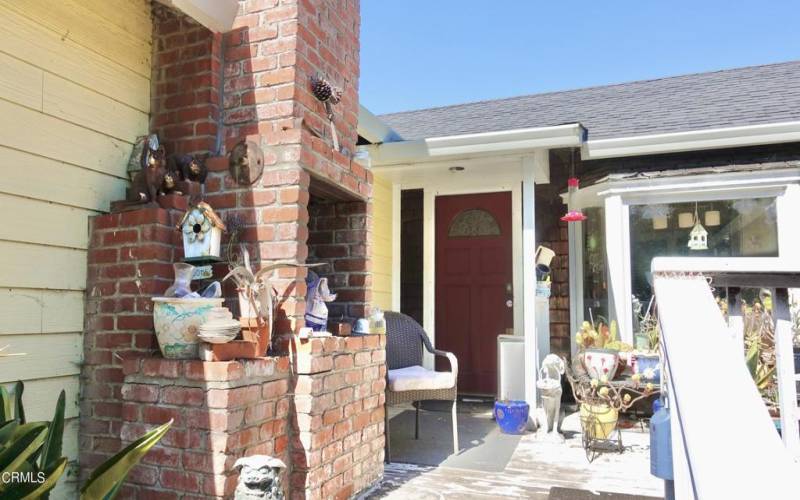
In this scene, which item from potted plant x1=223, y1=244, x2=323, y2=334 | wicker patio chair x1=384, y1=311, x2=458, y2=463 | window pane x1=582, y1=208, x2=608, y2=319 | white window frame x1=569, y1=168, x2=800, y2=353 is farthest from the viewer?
window pane x1=582, y1=208, x2=608, y2=319

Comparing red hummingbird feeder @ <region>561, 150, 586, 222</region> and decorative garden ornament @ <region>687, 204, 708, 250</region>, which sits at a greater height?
red hummingbird feeder @ <region>561, 150, 586, 222</region>

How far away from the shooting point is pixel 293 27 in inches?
102

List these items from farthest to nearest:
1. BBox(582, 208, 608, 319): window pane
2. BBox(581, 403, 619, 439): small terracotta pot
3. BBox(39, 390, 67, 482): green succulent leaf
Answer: BBox(582, 208, 608, 319): window pane < BBox(581, 403, 619, 439): small terracotta pot < BBox(39, 390, 67, 482): green succulent leaf

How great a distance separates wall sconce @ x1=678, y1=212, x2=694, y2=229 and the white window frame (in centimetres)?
13

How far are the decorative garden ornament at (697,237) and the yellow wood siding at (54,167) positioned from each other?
4.43 metres

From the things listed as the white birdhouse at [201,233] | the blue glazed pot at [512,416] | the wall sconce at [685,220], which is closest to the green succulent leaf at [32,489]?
the white birdhouse at [201,233]

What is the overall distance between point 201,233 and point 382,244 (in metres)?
3.35

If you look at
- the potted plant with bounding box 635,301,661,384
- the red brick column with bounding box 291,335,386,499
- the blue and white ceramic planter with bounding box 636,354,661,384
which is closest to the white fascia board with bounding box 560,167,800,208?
the potted plant with bounding box 635,301,661,384

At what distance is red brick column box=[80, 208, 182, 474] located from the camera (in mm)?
2320

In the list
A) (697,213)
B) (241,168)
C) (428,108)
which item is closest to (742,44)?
(428,108)

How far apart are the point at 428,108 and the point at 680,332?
6.67m

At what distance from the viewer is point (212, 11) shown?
2.54 metres

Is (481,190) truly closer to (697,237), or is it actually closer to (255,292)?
(697,237)

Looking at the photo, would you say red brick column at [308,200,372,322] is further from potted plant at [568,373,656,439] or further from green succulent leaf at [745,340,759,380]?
green succulent leaf at [745,340,759,380]
